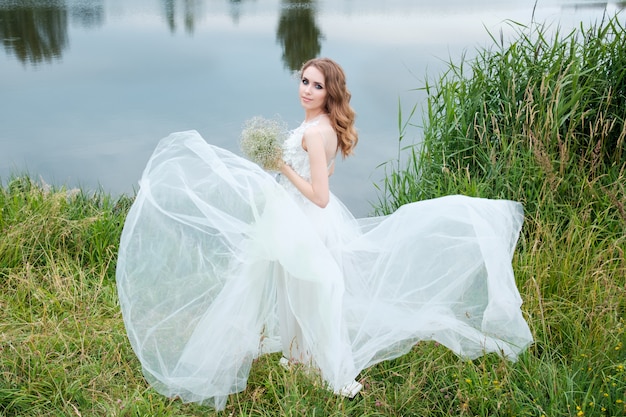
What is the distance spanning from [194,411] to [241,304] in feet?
1.63

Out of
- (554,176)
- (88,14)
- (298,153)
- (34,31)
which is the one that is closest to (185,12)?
(88,14)

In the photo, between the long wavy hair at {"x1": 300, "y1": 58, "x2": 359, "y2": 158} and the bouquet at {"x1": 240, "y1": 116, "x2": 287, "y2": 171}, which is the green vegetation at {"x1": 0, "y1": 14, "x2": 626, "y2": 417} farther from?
the long wavy hair at {"x1": 300, "y1": 58, "x2": 359, "y2": 158}

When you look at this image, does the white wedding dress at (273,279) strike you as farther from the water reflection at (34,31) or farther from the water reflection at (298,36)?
the water reflection at (34,31)

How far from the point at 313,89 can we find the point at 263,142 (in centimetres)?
36

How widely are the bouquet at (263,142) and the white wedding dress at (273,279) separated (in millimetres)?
101

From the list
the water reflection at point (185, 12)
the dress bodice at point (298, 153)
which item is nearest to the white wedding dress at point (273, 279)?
the dress bodice at point (298, 153)

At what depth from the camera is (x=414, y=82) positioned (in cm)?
972

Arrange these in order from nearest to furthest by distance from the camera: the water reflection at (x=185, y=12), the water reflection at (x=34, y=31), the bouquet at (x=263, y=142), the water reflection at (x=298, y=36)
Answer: the bouquet at (x=263, y=142) < the water reflection at (x=298, y=36) < the water reflection at (x=34, y=31) < the water reflection at (x=185, y=12)

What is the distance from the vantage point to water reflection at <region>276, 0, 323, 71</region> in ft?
39.9

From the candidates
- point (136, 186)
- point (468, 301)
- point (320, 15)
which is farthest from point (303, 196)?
point (320, 15)

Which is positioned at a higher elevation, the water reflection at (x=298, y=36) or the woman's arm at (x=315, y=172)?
the woman's arm at (x=315, y=172)

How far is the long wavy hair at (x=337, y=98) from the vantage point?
109 inches

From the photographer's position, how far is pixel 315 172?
2668 millimetres

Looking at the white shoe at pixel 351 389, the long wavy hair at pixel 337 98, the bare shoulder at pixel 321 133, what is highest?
the long wavy hair at pixel 337 98
